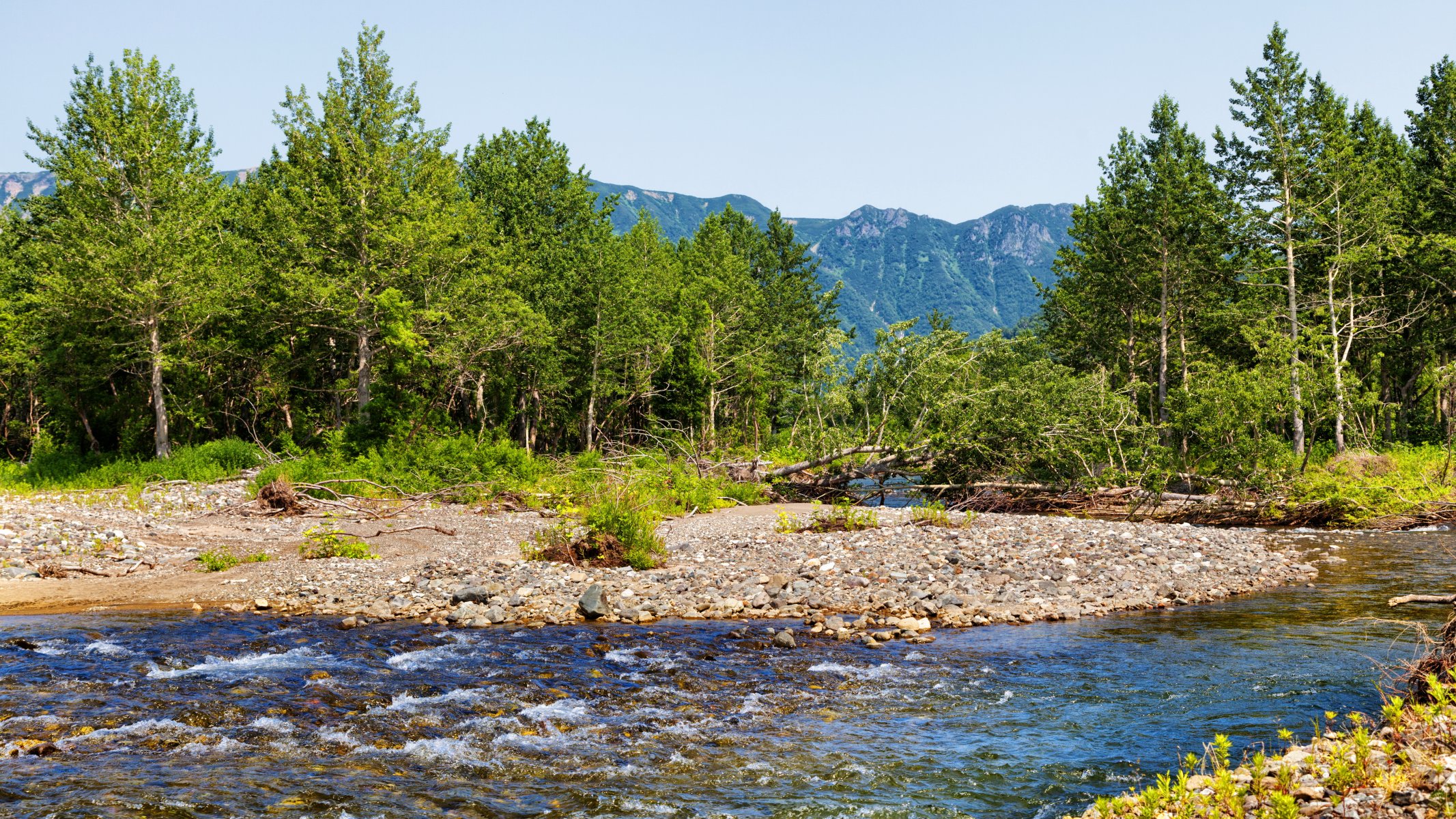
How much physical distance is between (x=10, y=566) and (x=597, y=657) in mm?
11750

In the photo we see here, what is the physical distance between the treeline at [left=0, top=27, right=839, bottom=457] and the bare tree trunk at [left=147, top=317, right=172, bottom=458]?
98 mm

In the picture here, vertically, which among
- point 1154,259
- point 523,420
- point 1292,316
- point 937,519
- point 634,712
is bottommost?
point 634,712

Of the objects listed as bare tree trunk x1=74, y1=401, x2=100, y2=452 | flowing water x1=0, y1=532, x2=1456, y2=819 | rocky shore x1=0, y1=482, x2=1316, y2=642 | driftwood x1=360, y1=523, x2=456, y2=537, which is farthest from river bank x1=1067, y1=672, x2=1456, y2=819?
bare tree trunk x1=74, y1=401, x2=100, y2=452

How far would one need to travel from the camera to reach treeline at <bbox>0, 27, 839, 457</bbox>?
30000mm

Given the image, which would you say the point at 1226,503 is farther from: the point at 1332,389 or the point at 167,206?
the point at 167,206

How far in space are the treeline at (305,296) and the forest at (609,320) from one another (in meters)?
0.14

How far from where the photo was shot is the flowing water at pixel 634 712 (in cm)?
662

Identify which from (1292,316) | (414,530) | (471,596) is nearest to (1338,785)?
(471,596)

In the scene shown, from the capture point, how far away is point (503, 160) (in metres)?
46.7

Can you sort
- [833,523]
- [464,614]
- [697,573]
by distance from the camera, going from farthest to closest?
[833,523] → [697,573] → [464,614]

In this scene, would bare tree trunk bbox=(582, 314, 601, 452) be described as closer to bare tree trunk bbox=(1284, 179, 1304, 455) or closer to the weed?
the weed

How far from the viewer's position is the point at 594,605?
12.8 meters

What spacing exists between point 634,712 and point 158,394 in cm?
2828

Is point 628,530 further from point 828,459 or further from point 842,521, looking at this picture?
point 828,459
